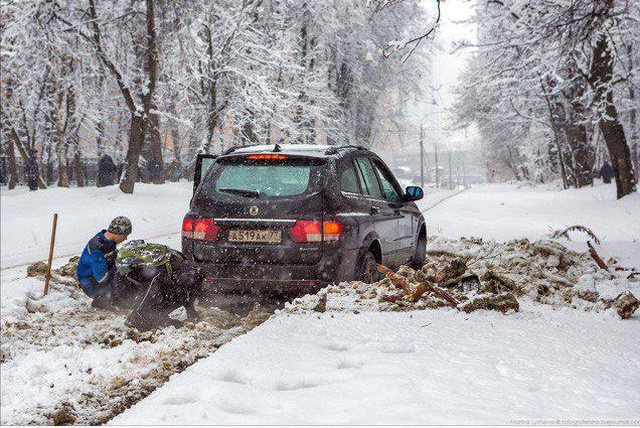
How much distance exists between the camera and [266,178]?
20.6 feet

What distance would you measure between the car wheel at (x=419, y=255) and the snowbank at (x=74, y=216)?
21.4ft

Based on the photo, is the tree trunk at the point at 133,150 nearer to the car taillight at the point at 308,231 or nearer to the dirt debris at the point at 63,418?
the car taillight at the point at 308,231

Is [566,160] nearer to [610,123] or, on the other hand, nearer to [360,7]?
[360,7]

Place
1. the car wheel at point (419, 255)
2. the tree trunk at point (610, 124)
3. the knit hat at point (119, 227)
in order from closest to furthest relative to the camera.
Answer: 1. the knit hat at point (119, 227)
2. the car wheel at point (419, 255)
3. the tree trunk at point (610, 124)

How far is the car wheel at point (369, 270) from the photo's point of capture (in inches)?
256

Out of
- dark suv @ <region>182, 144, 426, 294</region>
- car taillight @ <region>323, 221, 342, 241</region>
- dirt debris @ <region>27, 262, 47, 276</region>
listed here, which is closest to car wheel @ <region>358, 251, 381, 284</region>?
dark suv @ <region>182, 144, 426, 294</region>

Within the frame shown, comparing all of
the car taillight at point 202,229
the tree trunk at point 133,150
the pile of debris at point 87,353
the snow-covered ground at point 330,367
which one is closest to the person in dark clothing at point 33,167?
the tree trunk at point 133,150

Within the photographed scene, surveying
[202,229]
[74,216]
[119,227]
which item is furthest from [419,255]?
[74,216]

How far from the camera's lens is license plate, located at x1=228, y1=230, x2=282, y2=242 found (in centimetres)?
598

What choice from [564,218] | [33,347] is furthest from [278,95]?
[33,347]

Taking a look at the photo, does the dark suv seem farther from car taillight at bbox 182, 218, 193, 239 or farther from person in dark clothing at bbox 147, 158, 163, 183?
person in dark clothing at bbox 147, 158, 163, 183

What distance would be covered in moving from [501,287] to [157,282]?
3.43 m

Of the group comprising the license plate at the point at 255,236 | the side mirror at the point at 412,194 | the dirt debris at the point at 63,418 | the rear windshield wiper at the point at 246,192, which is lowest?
the dirt debris at the point at 63,418

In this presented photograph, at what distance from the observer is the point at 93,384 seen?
4234 mm
